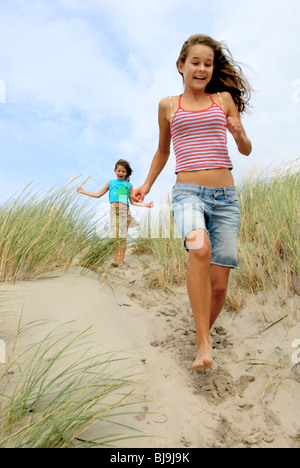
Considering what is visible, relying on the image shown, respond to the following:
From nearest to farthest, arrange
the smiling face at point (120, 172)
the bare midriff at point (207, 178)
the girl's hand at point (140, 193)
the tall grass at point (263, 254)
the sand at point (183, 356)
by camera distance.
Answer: the sand at point (183, 356)
the bare midriff at point (207, 178)
the girl's hand at point (140, 193)
the tall grass at point (263, 254)
the smiling face at point (120, 172)

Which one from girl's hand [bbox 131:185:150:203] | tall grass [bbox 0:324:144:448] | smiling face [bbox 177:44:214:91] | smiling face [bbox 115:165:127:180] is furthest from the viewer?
smiling face [bbox 115:165:127:180]

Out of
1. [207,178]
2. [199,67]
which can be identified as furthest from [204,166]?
[199,67]

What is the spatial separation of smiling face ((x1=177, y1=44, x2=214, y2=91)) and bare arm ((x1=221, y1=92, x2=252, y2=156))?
191 mm

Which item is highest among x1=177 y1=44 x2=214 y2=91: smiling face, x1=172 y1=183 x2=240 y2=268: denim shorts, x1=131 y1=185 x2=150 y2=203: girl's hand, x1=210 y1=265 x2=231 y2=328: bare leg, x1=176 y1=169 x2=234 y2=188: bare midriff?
x1=177 y1=44 x2=214 y2=91: smiling face

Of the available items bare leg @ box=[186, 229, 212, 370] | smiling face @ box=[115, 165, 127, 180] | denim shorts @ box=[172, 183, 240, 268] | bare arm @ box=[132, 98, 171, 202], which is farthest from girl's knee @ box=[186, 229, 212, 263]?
smiling face @ box=[115, 165, 127, 180]

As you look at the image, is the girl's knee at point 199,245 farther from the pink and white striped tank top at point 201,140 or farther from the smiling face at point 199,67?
the smiling face at point 199,67

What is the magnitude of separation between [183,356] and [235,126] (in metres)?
1.57

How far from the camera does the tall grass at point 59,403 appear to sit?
1740mm

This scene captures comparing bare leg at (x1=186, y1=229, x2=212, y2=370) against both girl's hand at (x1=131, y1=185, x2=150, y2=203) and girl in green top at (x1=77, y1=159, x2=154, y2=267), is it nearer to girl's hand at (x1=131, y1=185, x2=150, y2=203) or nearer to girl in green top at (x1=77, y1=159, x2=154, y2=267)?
girl's hand at (x1=131, y1=185, x2=150, y2=203)

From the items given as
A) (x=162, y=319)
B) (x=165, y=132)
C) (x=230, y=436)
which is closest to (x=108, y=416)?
Result: (x=230, y=436)

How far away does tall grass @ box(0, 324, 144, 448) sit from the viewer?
1.74 m

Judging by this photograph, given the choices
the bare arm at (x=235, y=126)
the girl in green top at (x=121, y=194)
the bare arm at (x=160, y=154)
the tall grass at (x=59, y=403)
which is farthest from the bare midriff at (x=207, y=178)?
the girl in green top at (x=121, y=194)

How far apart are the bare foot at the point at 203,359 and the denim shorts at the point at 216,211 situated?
1.91ft
